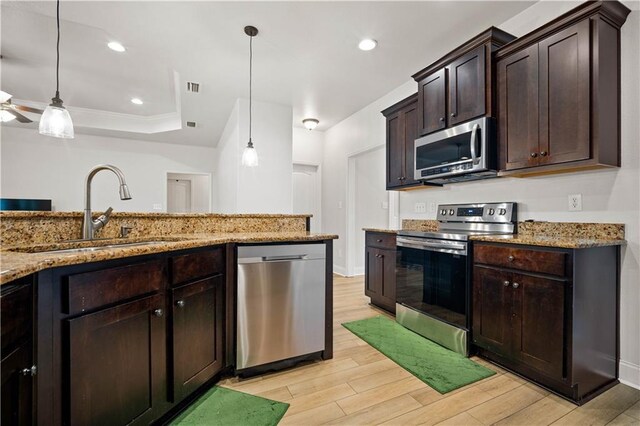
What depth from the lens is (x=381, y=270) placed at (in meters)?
3.32

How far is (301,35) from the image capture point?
2.78 metres

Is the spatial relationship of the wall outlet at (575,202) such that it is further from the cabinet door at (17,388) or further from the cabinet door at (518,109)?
the cabinet door at (17,388)

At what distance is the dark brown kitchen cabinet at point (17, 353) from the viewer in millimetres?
858

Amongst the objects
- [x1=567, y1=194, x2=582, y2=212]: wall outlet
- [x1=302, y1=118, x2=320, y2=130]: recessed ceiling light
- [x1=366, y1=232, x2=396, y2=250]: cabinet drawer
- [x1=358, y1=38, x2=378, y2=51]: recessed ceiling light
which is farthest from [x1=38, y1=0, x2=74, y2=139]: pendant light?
[x1=302, y1=118, x2=320, y2=130]: recessed ceiling light

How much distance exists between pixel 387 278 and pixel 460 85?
79.1 inches

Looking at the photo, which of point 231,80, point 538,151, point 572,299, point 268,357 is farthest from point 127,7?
point 572,299

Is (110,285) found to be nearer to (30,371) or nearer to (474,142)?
(30,371)

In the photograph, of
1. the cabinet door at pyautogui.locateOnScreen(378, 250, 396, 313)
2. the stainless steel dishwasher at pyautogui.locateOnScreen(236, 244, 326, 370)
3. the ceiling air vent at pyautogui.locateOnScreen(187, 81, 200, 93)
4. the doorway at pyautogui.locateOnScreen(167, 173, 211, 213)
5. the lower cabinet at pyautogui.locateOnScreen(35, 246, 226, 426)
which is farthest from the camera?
the doorway at pyautogui.locateOnScreen(167, 173, 211, 213)

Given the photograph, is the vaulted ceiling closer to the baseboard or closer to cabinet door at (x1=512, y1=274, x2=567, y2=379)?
cabinet door at (x1=512, y1=274, x2=567, y2=379)

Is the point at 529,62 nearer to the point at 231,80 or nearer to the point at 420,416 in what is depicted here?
the point at 420,416

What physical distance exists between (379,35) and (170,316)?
9.50 feet

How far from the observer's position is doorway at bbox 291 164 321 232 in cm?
591

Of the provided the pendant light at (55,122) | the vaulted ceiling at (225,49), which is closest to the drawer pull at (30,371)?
the pendant light at (55,122)

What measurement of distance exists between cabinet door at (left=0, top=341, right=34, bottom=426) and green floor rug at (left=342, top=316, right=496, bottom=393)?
1.96 metres
